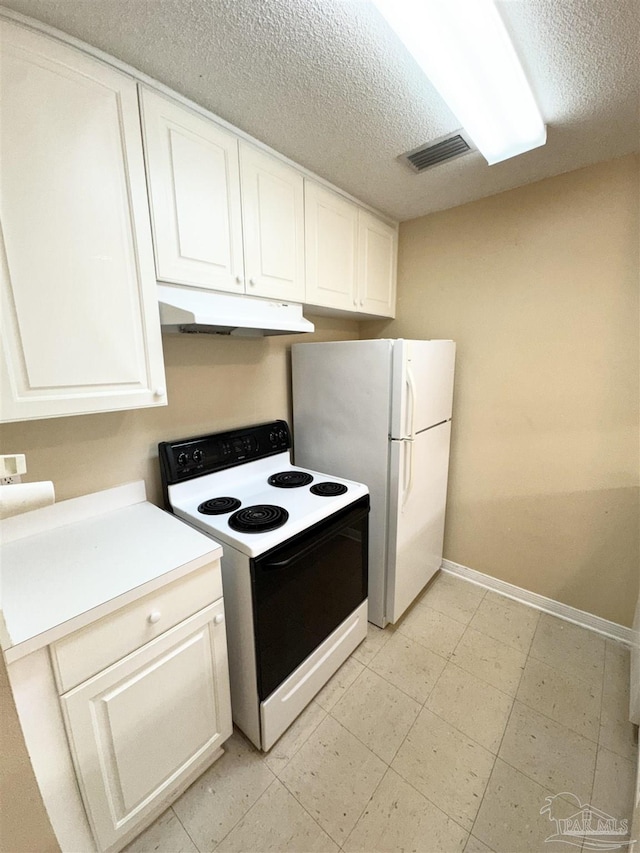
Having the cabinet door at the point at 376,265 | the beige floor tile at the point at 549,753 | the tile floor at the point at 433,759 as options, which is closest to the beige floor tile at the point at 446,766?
the tile floor at the point at 433,759

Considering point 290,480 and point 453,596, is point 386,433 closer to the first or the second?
point 290,480

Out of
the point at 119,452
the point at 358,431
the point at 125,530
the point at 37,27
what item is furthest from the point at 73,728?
the point at 37,27

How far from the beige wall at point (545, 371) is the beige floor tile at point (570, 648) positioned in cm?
15

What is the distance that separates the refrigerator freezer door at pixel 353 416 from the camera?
69.8 inches

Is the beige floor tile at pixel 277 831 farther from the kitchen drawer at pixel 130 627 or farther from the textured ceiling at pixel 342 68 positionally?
the textured ceiling at pixel 342 68

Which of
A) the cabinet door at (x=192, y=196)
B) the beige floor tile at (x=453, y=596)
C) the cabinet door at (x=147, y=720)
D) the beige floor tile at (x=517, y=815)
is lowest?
the beige floor tile at (x=517, y=815)

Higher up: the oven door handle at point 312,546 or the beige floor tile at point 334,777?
the oven door handle at point 312,546

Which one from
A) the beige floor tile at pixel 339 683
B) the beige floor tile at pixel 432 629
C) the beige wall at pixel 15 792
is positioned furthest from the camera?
the beige floor tile at pixel 432 629

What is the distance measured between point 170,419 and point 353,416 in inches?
35.8

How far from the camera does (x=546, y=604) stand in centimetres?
212

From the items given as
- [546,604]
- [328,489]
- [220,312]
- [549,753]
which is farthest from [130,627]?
[546,604]

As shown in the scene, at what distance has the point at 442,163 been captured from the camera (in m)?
1.62

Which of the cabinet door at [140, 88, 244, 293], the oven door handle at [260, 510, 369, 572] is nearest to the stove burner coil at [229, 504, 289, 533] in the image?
the oven door handle at [260, 510, 369, 572]

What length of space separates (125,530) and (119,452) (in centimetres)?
34
